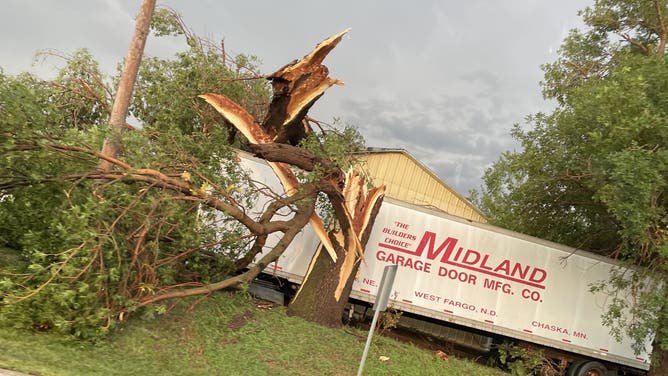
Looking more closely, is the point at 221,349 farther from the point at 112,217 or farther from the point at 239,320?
the point at 112,217

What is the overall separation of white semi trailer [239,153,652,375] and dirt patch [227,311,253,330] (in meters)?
1.88

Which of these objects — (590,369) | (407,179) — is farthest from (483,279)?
(407,179)

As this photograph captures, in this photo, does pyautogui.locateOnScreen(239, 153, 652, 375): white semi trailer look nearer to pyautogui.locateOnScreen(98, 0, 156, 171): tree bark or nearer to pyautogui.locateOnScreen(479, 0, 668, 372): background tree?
pyautogui.locateOnScreen(479, 0, 668, 372): background tree

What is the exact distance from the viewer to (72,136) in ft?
25.0

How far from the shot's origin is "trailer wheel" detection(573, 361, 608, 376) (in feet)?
36.0

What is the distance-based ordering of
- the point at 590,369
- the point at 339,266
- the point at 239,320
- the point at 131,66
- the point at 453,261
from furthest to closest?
the point at 590,369, the point at 453,261, the point at 339,266, the point at 131,66, the point at 239,320

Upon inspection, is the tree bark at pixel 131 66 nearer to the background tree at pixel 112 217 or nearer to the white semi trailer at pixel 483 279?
the background tree at pixel 112 217

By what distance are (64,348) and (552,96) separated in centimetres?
1363

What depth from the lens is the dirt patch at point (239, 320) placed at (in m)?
8.20

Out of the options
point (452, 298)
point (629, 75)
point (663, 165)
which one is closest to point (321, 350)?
point (452, 298)

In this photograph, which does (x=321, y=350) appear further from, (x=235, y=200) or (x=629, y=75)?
(x=629, y=75)

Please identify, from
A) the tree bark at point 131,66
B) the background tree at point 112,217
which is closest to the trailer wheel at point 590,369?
the background tree at point 112,217

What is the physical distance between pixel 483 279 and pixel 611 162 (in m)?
4.22

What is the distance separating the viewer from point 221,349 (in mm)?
7320
